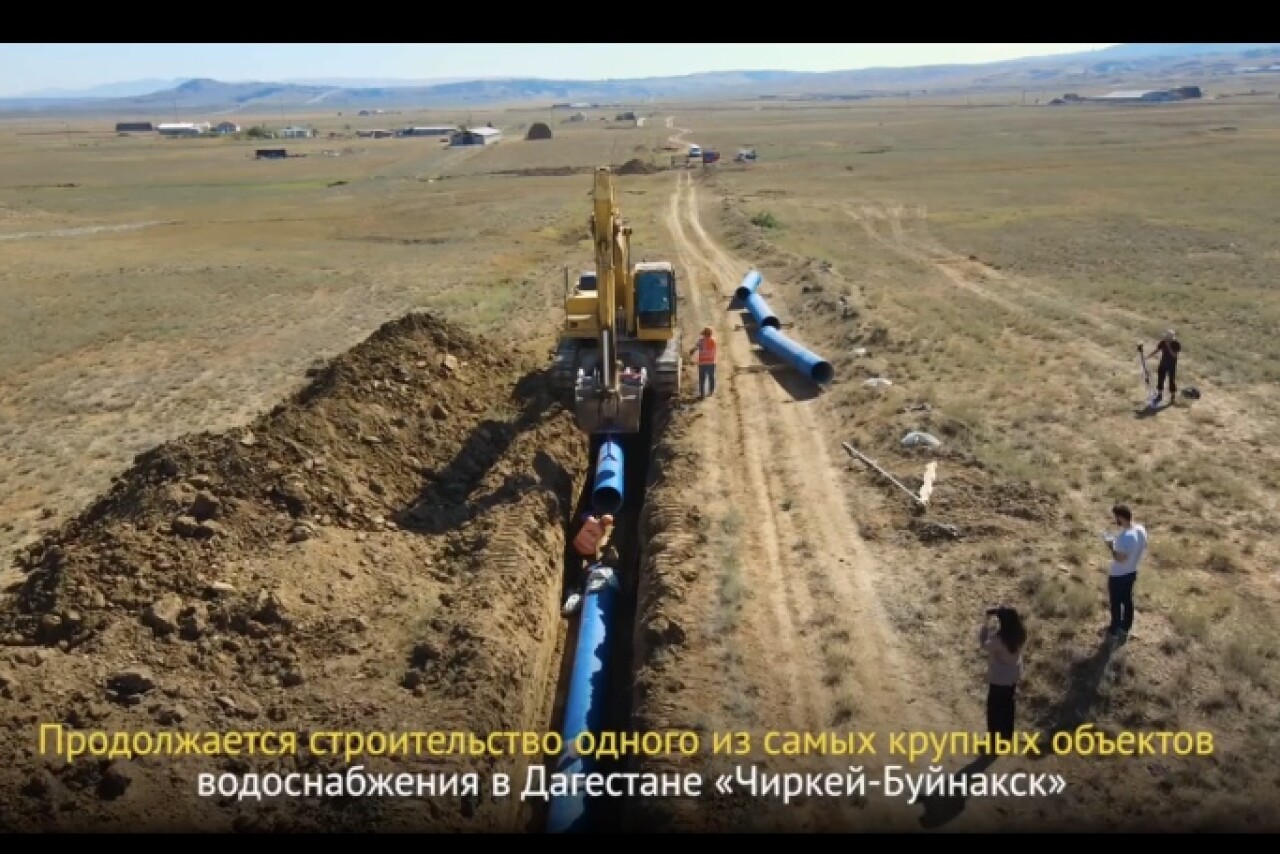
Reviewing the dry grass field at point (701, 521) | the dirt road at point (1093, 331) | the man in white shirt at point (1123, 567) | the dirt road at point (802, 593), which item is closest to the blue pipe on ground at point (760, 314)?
the dry grass field at point (701, 521)

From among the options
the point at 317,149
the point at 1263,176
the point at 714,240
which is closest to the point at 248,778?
the point at 714,240

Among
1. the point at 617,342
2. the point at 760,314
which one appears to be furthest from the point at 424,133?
the point at 617,342

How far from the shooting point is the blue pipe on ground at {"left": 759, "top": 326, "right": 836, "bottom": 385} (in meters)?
23.2

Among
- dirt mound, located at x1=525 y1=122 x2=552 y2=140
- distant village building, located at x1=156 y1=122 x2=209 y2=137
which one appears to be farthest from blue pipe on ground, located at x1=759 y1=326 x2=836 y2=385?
distant village building, located at x1=156 y1=122 x2=209 y2=137

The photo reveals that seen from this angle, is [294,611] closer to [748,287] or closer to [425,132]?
[748,287]

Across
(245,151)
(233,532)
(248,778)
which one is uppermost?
(245,151)

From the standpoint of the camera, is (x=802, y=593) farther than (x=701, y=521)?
No

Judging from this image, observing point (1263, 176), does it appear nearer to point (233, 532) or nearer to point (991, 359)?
point (991, 359)

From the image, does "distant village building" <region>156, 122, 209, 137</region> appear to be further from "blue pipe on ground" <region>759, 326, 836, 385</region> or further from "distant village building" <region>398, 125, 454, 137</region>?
"blue pipe on ground" <region>759, 326, 836, 385</region>

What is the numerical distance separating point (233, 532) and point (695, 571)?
6.57 metres

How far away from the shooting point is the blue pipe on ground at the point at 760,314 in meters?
27.8

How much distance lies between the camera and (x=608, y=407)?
1916cm

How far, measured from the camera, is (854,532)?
15.3 m

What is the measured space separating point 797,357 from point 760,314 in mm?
4700
